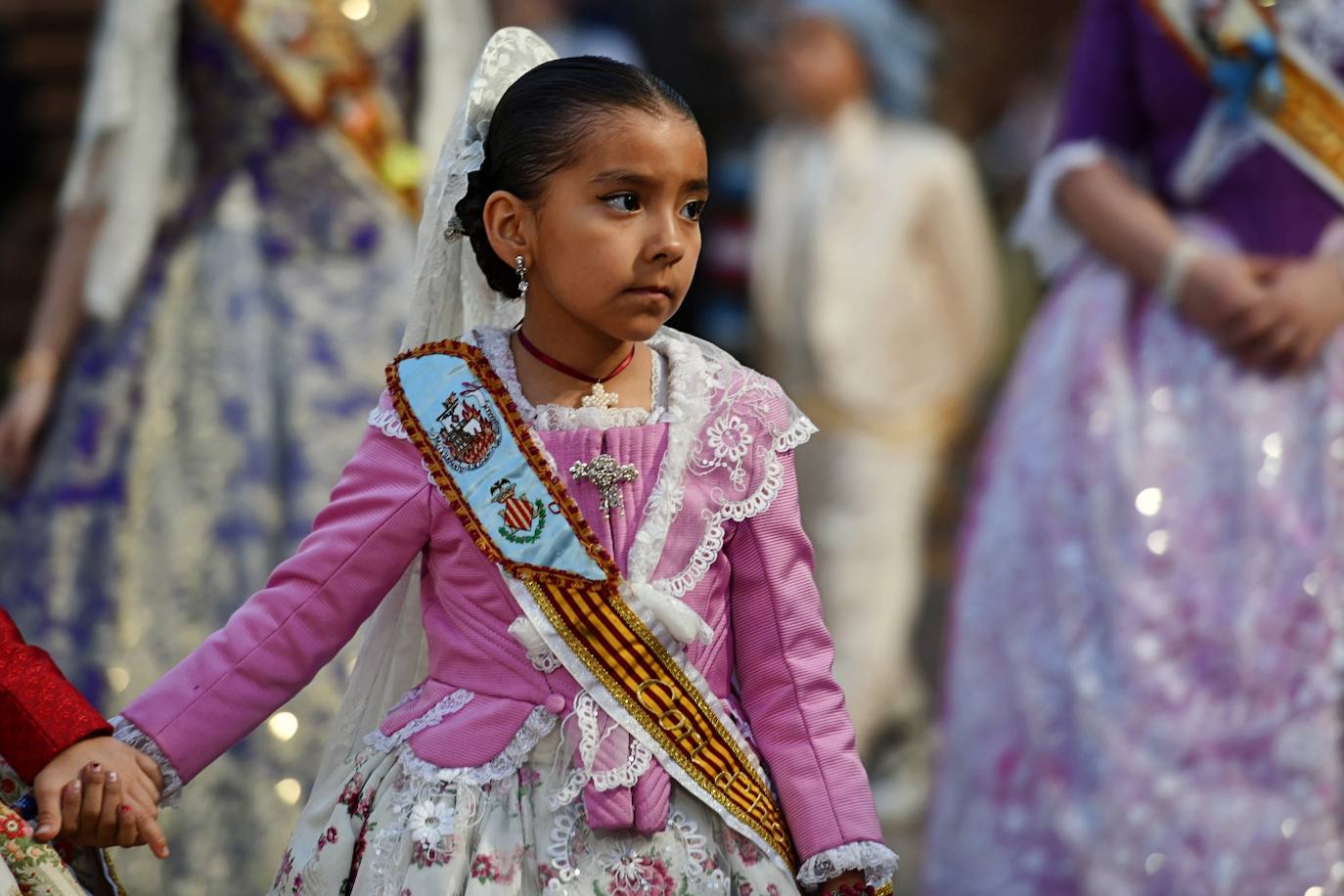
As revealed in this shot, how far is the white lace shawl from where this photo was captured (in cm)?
438

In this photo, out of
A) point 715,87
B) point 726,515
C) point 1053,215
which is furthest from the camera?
point 715,87

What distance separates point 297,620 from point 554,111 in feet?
2.06

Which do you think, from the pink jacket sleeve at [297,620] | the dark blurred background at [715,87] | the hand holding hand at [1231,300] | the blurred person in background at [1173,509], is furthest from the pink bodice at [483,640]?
the dark blurred background at [715,87]

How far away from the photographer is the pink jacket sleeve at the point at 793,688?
2.45 meters

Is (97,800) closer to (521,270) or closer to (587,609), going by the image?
(587,609)

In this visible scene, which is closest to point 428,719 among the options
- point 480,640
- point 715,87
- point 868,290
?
point 480,640

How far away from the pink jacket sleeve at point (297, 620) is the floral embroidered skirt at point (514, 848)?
0.52 feet

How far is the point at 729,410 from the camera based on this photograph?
2.57 metres

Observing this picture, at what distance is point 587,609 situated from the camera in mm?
2471

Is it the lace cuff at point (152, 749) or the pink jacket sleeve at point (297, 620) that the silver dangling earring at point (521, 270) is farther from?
the lace cuff at point (152, 749)

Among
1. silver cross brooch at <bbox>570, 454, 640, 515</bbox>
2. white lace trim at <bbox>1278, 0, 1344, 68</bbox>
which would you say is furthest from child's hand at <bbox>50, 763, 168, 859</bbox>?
white lace trim at <bbox>1278, 0, 1344, 68</bbox>

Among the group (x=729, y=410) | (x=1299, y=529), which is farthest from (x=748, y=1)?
(x=729, y=410)

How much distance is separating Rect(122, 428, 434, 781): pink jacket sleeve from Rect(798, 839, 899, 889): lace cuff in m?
0.56

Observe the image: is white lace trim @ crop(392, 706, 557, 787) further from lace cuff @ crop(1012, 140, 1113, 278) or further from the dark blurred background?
the dark blurred background
